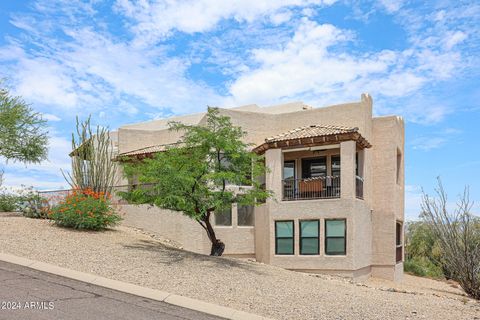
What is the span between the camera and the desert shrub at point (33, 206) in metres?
22.7

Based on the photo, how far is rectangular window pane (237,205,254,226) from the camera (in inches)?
1039

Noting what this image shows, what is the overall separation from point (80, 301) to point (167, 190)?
25.5 ft

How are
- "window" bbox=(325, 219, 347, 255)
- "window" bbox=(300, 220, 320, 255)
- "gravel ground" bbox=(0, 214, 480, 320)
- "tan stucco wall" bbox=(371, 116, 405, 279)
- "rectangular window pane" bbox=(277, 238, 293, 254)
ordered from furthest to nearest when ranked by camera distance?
"tan stucco wall" bbox=(371, 116, 405, 279), "rectangular window pane" bbox=(277, 238, 293, 254), "window" bbox=(300, 220, 320, 255), "window" bbox=(325, 219, 347, 255), "gravel ground" bbox=(0, 214, 480, 320)

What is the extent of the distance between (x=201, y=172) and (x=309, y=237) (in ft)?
24.6

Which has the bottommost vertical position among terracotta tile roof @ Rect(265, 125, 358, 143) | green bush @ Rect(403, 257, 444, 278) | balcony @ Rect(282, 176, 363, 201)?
green bush @ Rect(403, 257, 444, 278)

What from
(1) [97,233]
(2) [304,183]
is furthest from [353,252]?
(1) [97,233]

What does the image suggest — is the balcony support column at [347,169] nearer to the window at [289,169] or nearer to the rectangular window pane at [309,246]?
the rectangular window pane at [309,246]

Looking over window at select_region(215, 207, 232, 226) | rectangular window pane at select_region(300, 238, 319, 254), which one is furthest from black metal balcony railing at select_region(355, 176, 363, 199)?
window at select_region(215, 207, 232, 226)

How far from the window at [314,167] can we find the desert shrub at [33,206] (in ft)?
43.9

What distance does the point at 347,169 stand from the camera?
899 inches

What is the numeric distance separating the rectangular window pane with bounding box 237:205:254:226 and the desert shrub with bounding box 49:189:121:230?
293 inches

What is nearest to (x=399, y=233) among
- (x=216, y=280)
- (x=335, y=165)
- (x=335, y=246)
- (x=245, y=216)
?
(x=335, y=165)

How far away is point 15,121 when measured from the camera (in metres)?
26.8

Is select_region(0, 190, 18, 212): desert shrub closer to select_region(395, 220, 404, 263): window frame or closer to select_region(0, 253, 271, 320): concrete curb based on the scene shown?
select_region(0, 253, 271, 320): concrete curb
